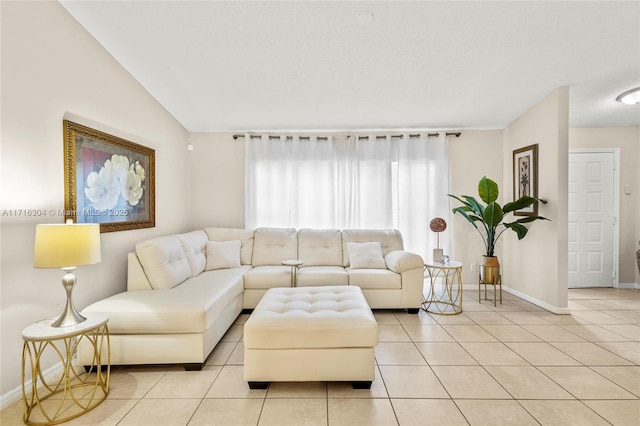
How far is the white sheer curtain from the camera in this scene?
4.41m

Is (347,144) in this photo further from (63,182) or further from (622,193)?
(622,193)

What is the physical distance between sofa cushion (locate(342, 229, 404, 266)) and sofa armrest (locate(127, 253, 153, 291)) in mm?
2329

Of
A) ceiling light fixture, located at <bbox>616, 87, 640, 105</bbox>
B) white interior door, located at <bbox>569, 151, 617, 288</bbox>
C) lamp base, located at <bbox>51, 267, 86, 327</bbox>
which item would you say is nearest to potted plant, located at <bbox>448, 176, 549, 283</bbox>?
ceiling light fixture, located at <bbox>616, 87, 640, 105</bbox>

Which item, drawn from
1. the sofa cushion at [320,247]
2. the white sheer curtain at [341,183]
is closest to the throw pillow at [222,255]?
the white sheer curtain at [341,183]

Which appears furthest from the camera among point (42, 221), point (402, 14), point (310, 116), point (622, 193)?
point (622, 193)

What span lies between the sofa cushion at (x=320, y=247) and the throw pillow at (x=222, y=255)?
84cm

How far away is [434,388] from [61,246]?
250cm

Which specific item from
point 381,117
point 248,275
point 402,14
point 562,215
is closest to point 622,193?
point 562,215

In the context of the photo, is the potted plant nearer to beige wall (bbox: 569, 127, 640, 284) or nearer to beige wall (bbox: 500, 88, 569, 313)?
beige wall (bbox: 500, 88, 569, 313)

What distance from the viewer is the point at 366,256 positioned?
12.3 feet

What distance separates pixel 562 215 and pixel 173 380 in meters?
4.13

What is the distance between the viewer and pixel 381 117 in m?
3.99

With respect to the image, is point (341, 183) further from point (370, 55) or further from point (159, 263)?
point (159, 263)

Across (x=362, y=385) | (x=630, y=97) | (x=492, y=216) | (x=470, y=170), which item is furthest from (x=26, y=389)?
(x=630, y=97)
